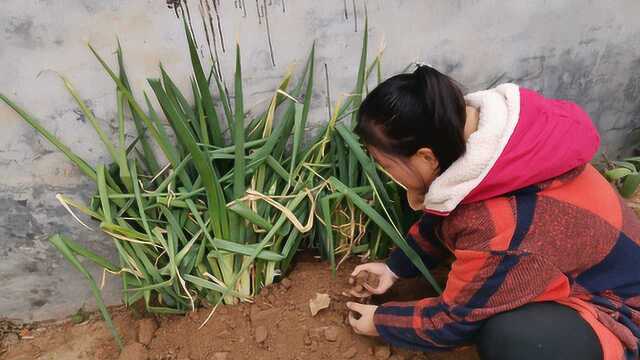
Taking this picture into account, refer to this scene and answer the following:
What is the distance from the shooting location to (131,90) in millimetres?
1310

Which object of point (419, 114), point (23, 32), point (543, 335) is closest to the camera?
point (419, 114)

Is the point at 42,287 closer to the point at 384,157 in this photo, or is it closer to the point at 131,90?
the point at 131,90

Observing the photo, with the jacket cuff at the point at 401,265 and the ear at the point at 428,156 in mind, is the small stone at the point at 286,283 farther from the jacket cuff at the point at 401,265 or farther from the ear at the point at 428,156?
the ear at the point at 428,156

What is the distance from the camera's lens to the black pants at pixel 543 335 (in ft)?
3.37

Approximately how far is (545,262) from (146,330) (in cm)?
99

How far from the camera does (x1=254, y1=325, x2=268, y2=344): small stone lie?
1.31 meters

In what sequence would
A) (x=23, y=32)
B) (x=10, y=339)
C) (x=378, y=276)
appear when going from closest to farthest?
(x=23, y=32) → (x=378, y=276) → (x=10, y=339)

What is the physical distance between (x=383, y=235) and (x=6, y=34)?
1030mm

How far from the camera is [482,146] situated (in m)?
0.96

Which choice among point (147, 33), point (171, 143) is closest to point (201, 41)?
point (147, 33)

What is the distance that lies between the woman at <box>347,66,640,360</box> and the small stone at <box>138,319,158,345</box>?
0.71 metres

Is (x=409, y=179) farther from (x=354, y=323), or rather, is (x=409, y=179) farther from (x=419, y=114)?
(x=354, y=323)

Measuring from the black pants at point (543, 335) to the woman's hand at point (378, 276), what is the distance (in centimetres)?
35

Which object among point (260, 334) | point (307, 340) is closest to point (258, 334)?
point (260, 334)
